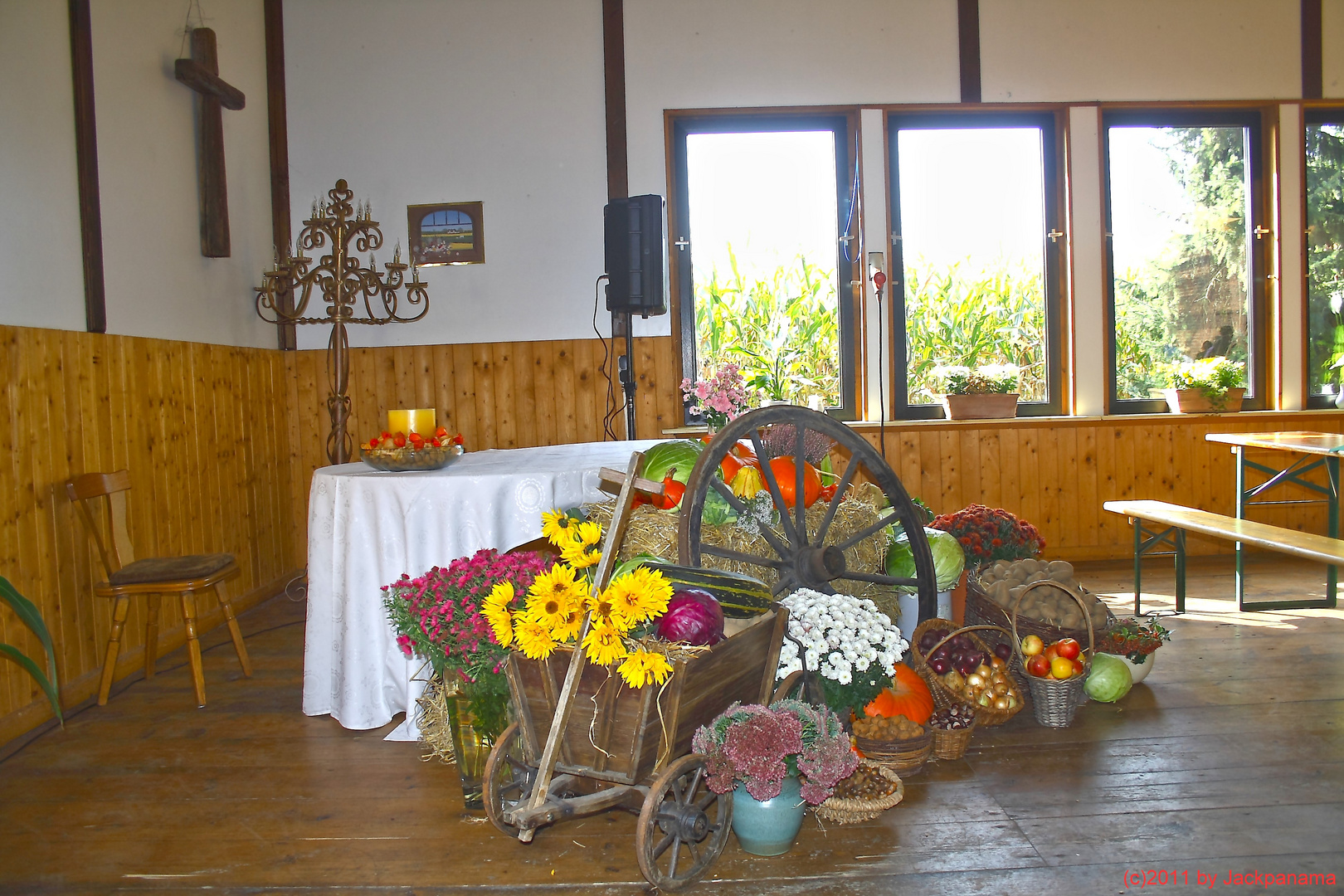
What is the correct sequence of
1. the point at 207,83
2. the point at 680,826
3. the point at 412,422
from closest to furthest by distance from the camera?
the point at 680,826, the point at 412,422, the point at 207,83

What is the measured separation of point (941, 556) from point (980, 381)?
236cm

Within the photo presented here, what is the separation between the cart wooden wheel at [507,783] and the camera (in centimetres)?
196

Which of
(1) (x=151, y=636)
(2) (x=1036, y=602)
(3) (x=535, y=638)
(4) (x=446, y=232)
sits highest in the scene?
(4) (x=446, y=232)

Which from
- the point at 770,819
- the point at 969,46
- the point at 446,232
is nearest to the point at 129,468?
the point at 446,232

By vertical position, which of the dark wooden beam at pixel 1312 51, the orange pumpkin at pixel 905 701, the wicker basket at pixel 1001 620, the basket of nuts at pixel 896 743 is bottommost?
the basket of nuts at pixel 896 743

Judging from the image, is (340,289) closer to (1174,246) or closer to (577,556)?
(577,556)

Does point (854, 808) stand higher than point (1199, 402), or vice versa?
point (1199, 402)

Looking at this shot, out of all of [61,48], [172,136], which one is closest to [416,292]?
[172,136]

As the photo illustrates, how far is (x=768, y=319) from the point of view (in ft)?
17.6

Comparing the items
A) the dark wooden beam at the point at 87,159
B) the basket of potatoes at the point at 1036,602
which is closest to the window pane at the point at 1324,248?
the basket of potatoes at the point at 1036,602

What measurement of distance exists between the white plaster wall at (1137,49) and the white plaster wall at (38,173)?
4521mm

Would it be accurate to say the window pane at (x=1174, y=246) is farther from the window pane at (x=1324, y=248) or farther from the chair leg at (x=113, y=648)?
the chair leg at (x=113, y=648)

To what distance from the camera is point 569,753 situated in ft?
6.38

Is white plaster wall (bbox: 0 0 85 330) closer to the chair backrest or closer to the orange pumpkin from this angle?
the chair backrest
